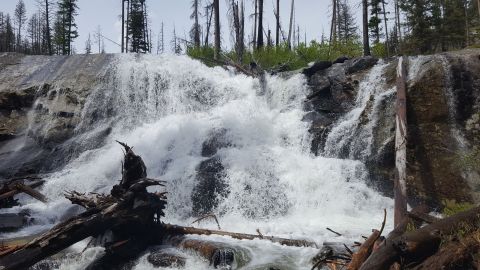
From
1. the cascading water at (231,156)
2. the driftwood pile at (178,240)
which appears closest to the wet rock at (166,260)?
the driftwood pile at (178,240)

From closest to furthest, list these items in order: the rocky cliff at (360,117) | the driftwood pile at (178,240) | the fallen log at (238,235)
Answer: the driftwood pile at (178,240)
the fallen log at (238,235)
the rocky cliff at (360,117)

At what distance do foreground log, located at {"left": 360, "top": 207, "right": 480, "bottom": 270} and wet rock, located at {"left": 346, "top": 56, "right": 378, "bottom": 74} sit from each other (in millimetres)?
11071

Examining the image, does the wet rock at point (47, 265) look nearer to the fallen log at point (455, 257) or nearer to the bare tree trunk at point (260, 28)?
the fallen log at point (455, 257)

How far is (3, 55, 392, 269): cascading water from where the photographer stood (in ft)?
30.6

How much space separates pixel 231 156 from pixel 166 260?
18.8 ft

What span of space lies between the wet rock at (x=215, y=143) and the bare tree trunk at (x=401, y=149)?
5232mm

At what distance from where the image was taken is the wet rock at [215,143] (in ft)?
43.3

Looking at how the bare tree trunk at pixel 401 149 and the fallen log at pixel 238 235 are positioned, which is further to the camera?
the bare tree trunk at pixel 401 149

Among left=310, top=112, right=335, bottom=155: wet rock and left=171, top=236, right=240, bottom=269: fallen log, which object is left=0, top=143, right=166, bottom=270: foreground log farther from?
left=310, top=112, right=335, bottom=155: wet rock

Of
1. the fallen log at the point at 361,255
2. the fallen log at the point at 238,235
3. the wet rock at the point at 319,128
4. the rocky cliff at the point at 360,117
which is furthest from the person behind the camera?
the wet rock at the point at 319,128

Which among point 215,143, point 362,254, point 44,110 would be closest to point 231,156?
point 215,143

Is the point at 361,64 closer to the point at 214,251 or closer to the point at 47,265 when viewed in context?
the point at 214,251

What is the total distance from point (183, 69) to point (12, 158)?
7.63 m

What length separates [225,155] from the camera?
12383mm
